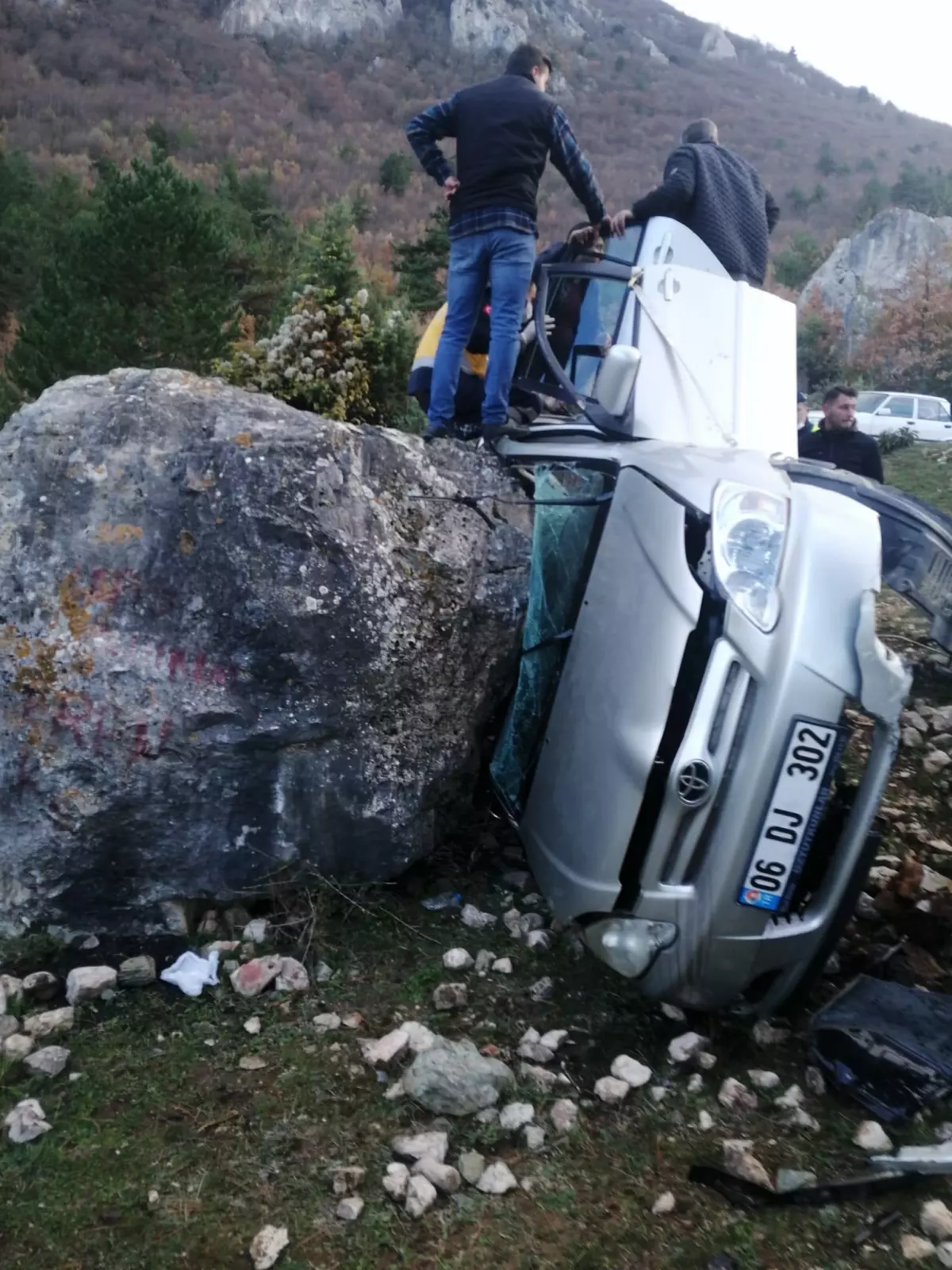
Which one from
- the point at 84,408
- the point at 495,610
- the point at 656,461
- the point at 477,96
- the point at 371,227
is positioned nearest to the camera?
the point at 656,461

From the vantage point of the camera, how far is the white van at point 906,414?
19641mm

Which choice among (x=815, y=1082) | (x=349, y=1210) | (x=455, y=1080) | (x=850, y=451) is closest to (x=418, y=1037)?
(x=455, y=1080)

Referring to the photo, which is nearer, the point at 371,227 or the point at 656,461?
the point at 656,461

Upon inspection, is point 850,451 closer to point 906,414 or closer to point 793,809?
point 793,809

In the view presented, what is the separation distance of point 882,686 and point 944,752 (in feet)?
7.74

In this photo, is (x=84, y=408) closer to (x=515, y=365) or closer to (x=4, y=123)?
(x=515, y=365)

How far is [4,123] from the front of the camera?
1318 inches

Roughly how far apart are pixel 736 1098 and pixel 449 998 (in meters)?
0.80

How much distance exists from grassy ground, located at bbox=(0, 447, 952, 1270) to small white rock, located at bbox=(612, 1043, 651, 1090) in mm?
29

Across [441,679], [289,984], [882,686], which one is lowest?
[289,984]

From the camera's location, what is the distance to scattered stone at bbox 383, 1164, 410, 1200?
7.18 ft

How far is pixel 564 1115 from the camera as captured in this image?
244cm

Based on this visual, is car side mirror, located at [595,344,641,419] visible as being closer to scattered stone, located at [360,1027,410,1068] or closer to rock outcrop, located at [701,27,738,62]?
scattered stone, located at [360,1027,410,1068]

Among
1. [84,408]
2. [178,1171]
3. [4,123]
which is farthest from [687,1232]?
[4,123]
